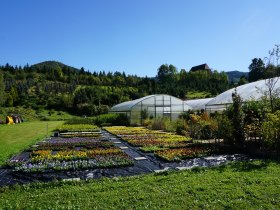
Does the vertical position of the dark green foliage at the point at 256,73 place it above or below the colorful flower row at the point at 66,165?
above

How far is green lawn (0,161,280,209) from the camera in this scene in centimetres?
552

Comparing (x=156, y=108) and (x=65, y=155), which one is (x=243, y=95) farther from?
(x=65, y=155)

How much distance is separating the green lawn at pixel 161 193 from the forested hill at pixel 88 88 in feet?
158

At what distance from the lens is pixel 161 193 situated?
618cm

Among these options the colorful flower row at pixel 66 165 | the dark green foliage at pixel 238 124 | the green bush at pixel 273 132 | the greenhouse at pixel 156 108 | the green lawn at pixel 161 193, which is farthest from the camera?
the greenhouse at pixel 156 108

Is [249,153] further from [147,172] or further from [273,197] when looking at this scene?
[273,197]

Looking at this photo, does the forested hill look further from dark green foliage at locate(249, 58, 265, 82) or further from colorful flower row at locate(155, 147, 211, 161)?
colorful flower row at locate(155, 147, 211, 161)

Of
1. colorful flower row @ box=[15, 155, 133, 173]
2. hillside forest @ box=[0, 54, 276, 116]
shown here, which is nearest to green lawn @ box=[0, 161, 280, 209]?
colorful flower row @ box=[15, 155, 133, 173]

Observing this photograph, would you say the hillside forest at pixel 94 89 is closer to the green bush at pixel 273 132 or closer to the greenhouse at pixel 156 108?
the greenhouse at pixel 156 108

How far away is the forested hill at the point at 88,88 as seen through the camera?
209 feet

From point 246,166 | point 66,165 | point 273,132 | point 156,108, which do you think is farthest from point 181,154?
point 156,108

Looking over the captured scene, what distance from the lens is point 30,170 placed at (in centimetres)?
892

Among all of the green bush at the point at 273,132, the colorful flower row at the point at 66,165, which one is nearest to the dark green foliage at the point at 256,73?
the green bush at the point at 273,132

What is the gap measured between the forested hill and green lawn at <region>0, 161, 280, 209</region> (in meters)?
48.1
